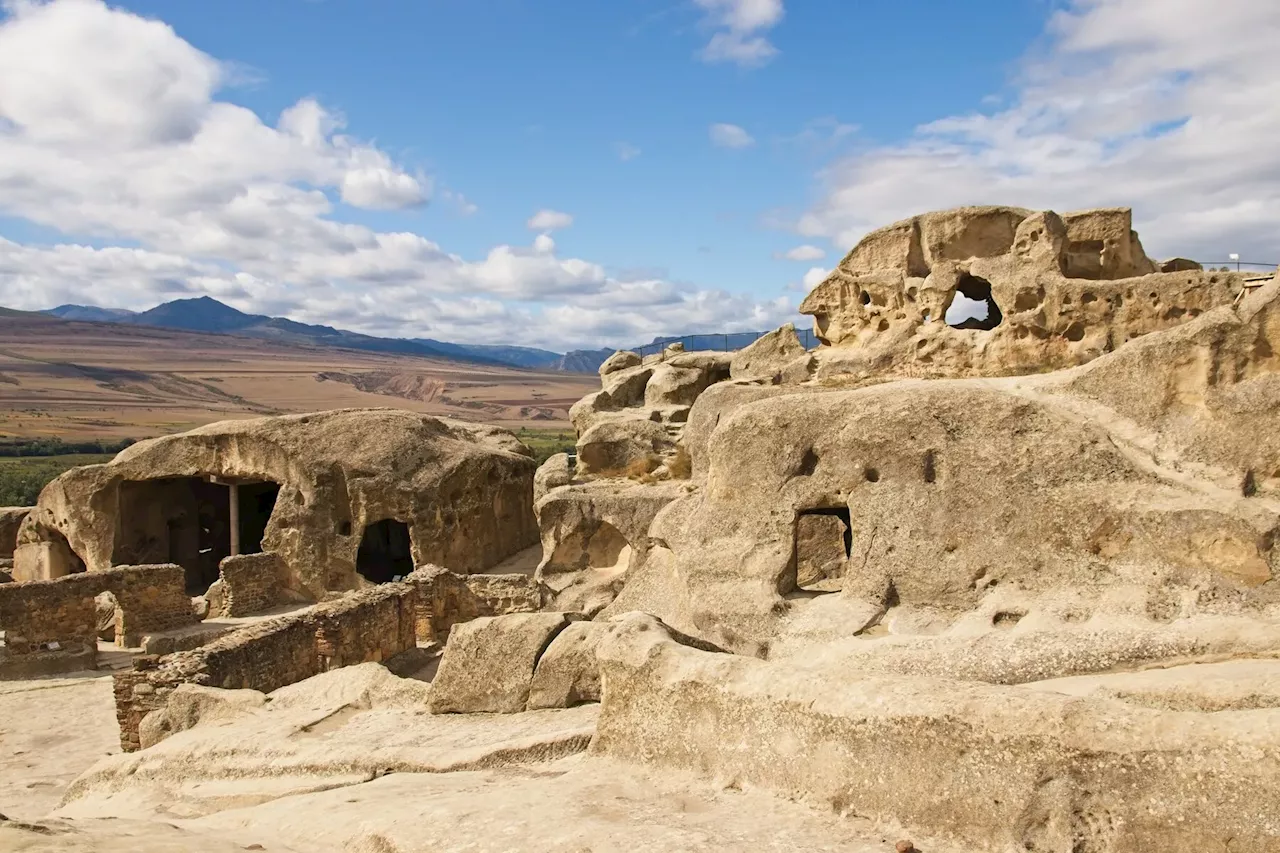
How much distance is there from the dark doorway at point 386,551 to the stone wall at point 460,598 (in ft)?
29.8

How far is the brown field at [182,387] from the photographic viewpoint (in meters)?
102

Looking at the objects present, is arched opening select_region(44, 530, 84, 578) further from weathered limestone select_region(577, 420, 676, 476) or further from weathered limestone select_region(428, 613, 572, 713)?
weathered limestone select_region(428, 613, 572, 713)

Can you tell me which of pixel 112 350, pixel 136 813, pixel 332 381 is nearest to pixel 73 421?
pixel 332 381

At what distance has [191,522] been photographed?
2406 cm

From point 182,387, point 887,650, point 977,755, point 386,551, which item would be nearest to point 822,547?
point 887,650

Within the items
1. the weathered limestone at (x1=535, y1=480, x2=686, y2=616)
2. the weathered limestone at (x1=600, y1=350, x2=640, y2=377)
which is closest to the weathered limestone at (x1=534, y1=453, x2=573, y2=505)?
the weathered limestone at (x1=535, y1=480, x2=686, y2=616)

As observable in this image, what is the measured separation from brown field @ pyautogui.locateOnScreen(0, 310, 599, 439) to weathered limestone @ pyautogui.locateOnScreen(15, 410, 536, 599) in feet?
223

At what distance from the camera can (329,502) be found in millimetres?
20266

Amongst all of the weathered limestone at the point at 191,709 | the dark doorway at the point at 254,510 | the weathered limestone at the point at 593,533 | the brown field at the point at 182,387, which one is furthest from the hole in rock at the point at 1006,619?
the brown field at the point at 182,387

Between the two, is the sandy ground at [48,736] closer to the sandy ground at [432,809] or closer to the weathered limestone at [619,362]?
the sandy ground at [432,809]

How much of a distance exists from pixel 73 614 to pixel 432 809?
13.1m

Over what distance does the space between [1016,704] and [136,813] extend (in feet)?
21.3

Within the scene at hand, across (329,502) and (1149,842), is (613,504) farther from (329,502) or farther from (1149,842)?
(1149,842)

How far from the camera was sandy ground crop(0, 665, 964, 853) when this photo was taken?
498 cm
